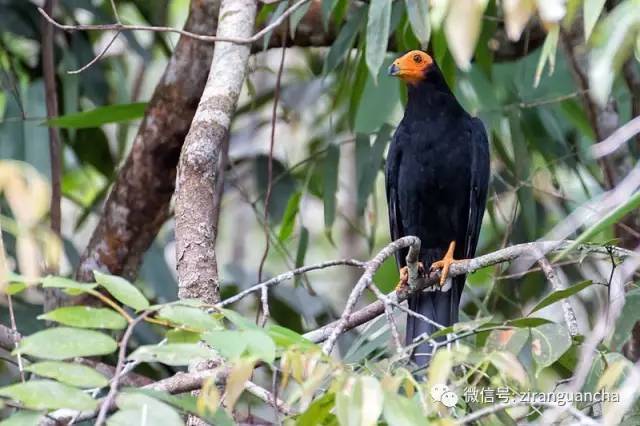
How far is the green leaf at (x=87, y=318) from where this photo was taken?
1.73 m

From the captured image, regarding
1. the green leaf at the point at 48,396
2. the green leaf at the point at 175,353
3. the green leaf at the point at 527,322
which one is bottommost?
the green leaf at the point at 527,322

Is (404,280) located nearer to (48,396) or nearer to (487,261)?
(487,261)

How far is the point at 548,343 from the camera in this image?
A: 2334 mm

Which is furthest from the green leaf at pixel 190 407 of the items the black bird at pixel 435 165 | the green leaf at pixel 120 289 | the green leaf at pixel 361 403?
the black bird at pixel 435 165

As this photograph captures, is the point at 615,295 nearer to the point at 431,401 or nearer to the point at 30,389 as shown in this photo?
the point at 431,401

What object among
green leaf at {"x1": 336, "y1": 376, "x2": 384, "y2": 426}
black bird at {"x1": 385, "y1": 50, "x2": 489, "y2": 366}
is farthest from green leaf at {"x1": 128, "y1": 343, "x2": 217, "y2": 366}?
black bird at {"x1": 385, "y1": 50, "x2": 489, "y2": 366}

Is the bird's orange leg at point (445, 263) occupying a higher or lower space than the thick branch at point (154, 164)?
lower

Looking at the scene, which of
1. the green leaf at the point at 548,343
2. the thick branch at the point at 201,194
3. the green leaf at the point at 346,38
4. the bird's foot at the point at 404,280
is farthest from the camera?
the green leaf at the point at 346,38

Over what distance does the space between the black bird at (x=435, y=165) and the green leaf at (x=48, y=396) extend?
2.79 metres

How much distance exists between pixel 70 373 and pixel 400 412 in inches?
21.5

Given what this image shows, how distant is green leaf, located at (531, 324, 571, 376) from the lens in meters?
2.29

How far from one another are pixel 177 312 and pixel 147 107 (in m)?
2.87

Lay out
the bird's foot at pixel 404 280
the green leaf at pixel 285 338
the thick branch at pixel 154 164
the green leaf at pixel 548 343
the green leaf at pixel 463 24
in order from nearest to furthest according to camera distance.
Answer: the green leaf at pixel 463 24, the green leaf at pixel 285 338, the green leaf at pixel 548 343, the bird's foot at pixel 404 280, the thick branch at pixel 154 164

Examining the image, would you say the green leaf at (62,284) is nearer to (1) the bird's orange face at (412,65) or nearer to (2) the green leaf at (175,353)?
(2) the green leaf at (175,353)
